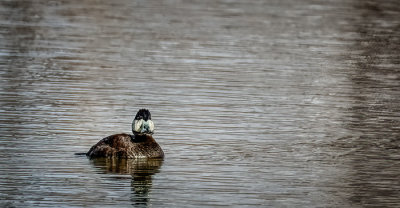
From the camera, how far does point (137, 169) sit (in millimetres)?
16016

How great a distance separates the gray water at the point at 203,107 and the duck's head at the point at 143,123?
537mm

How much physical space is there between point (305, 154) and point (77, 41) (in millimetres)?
14968

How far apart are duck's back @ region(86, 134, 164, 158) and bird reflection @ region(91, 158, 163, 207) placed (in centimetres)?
8

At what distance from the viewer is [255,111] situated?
21.3 metres

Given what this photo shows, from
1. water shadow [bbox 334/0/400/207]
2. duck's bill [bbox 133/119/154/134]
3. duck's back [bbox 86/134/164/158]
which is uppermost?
duck's bill [bbox 133/119/154/134]

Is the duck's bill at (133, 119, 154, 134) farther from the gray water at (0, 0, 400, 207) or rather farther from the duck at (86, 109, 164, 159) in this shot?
the gray water at (0, 0, 400, 207)

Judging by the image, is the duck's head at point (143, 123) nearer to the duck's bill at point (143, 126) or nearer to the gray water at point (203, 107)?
the duck's bill at point (143, 126)

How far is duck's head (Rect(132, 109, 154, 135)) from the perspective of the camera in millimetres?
16750

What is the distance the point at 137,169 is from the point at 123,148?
0.68m

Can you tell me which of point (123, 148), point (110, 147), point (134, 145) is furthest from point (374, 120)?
point (110, 147)

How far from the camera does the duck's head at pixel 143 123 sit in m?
16.8

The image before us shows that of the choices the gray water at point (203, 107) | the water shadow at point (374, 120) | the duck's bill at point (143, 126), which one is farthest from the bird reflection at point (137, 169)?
the water shadow at point (374, 120)

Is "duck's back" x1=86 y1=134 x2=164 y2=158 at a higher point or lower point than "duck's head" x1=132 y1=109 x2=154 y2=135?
lower

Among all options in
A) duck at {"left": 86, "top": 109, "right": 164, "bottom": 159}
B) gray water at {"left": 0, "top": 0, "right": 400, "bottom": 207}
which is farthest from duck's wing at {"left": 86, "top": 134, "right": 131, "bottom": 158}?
gray water at {"left": 0, "top": 0, "right": 400, "bottom": 207}
